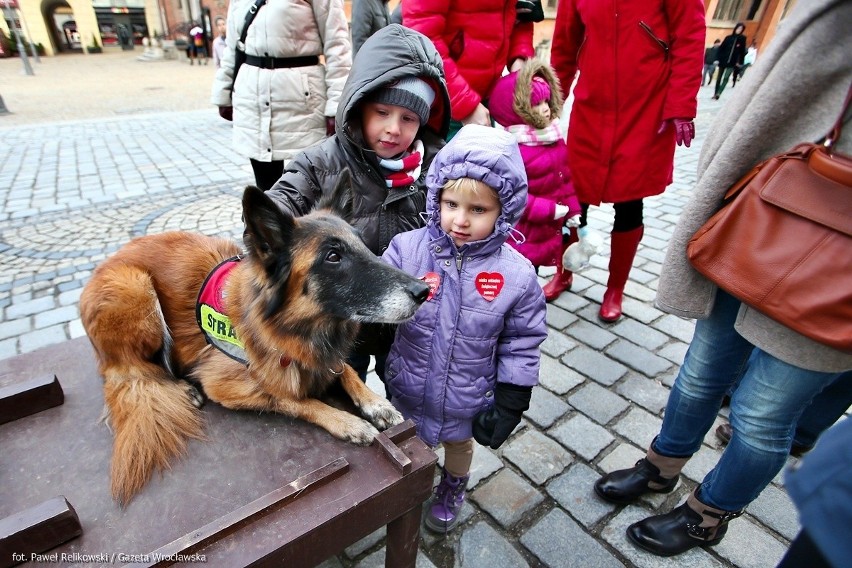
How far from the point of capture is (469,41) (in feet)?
10.6

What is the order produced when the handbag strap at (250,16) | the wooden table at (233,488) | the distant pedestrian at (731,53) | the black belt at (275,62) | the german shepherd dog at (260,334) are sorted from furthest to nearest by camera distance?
1. the distant pedestrian at (731,53)
2. the black belt at (275,62)
3. the handbag strap at (250,16)
4. the german shepherd dog at (260,334)
5. the wooden table at (233,488)

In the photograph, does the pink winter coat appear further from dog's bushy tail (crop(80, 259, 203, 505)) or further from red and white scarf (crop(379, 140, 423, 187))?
dog's bushy tail (crop(80, 259, 203, 505))

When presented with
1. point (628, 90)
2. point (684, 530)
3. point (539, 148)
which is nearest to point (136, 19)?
point (539, 148)

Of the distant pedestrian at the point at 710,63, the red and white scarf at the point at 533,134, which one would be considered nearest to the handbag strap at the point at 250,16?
the red and white scarf at the point at 533,134

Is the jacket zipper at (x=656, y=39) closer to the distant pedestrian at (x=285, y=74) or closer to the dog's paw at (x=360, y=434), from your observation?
the distant pedestrian at (x=285, y=74)

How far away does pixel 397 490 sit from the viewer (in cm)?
152

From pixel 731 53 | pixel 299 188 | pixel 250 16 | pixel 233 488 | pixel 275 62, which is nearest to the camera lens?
pixel 233 488

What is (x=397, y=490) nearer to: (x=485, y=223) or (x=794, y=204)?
(x=485, y=223)

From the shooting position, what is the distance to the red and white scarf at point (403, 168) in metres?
2.18

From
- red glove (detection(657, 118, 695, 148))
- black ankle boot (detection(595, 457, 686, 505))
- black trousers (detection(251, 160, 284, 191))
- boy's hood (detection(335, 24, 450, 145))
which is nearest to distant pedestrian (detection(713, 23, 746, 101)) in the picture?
red glove (detection(657, 118, 695, 148))

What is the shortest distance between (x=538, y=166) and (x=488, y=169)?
5.08 feet

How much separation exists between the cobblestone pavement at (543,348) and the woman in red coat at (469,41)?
6.21 feet

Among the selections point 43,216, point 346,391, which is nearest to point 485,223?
point 346,391

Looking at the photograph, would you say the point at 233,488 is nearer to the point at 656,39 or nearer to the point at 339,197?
the point at 339,197
